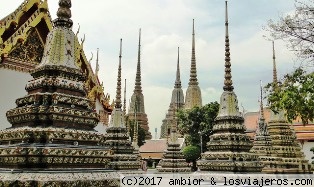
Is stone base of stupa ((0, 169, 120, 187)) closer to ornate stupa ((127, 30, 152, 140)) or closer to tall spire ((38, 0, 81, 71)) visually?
tall spire ((38, 0, 81, 71))

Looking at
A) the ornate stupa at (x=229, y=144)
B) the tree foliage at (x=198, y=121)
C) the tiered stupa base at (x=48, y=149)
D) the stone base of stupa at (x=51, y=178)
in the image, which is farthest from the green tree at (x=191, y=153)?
the stone base of stupa at (x=51, y=178)

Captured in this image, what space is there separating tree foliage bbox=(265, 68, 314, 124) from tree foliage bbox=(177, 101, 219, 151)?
2720cm

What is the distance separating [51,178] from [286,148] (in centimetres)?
1458

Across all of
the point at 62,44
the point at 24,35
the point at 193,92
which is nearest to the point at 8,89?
the point at 24,35

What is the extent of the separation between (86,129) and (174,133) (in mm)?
13821

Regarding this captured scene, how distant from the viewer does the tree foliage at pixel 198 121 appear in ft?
114

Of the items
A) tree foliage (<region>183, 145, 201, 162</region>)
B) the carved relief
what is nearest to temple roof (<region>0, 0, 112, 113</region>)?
the carved relief

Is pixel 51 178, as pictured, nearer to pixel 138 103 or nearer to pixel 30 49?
pixel 30 49

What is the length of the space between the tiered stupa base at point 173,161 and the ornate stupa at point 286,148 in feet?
14.4

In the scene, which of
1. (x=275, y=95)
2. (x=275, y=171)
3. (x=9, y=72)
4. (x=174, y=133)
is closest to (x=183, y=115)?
(x=174, y=133)

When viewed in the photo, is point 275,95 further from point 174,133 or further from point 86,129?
Answer: point 174,133

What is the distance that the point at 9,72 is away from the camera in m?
11.0

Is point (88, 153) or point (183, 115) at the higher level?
point (183, 115)

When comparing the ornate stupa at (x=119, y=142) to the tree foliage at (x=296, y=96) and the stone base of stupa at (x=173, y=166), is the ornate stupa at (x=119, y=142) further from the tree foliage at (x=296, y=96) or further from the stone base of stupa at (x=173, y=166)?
the tree foliage at (x=296, y=96)
